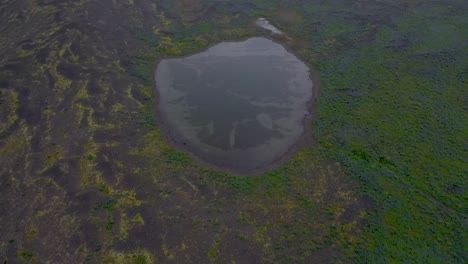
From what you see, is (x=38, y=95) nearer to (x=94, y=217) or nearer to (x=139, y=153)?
(x=139, y=153)

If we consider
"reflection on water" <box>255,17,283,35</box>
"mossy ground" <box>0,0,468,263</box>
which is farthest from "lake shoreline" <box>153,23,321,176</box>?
"reflection on water" <box>255,17,283,35</box>

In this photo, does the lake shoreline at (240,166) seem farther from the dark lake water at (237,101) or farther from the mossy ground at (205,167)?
the mossy ground at (205,167)

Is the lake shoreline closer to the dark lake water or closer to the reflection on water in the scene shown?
the dark lake water

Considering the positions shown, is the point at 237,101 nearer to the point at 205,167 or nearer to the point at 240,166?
the point at 240,166

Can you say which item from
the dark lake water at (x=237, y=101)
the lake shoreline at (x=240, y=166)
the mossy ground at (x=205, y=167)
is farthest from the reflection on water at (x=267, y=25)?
the lake shoreline at (x=240, y=166)

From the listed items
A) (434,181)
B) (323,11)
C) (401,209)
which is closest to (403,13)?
(323,11)
